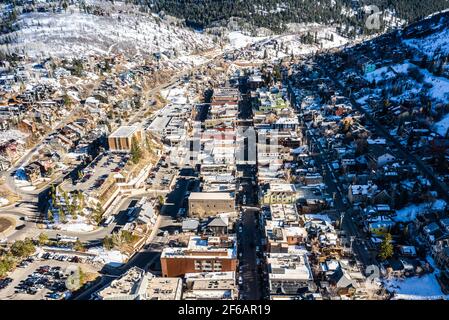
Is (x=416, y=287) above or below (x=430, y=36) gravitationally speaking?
below

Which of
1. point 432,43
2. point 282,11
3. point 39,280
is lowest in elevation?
point 39,280

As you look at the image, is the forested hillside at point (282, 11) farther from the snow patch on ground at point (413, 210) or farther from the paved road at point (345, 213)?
the snow patch on ground at point (413, 210)

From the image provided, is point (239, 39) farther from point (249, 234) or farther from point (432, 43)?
point (249, 234)

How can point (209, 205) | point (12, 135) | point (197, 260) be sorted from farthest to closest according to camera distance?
1. point (12, 135)
2. point (209, 205)
3. point (197, 260)

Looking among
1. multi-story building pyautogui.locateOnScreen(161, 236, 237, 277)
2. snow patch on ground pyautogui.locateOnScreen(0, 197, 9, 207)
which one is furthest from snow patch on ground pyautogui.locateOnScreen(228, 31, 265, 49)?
multi-story building pyautogui.locateOnScreen(161, 236, 237, 277)


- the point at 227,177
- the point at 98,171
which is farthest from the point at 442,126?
the point at 98,171

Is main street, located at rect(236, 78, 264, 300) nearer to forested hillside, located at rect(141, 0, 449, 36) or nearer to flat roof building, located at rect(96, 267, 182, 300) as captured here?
flat roof building, located at rect(96, 267, 182, 300)
